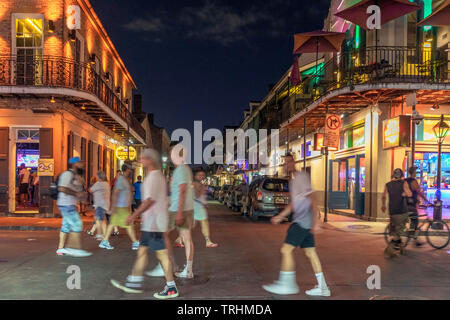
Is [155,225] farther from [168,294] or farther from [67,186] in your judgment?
[67,186]

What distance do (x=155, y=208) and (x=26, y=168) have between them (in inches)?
547

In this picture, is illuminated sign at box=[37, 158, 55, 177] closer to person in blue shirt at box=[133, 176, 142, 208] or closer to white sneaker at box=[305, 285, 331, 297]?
person in blue shirt at box=[133, 176, 142, 208]

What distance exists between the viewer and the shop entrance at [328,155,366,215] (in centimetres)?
1758

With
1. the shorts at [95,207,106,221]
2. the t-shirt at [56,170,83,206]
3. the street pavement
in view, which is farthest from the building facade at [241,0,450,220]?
the t-shirt at [56,170,83,206]

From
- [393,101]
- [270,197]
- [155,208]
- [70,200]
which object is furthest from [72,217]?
[393,101]

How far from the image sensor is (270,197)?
1559 cm

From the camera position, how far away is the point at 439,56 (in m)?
15.4

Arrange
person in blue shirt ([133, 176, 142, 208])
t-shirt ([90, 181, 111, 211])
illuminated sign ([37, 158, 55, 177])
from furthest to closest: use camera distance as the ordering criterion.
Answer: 1. illuminated sign ([37, 158, 55, 177])
2. person in blue shirt ([133, 176, 142, 208])
3. t-shirt ([90, 181, 111, 211])

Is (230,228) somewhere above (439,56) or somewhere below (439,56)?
below

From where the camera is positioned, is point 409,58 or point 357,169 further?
point 357,169

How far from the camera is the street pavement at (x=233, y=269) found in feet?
18.4
